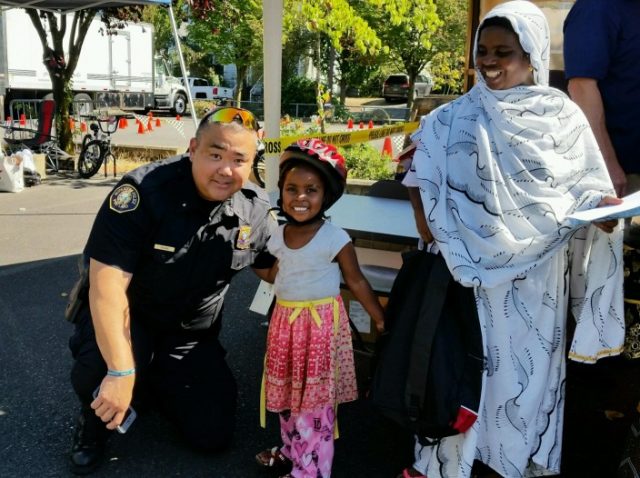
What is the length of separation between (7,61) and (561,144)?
1835 centimetres

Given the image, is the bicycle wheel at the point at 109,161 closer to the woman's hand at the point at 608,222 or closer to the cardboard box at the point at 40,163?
the cardboard box at the point at 40,163

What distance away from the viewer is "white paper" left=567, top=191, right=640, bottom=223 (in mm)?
1781

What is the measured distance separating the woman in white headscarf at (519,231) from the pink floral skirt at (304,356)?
1.50 feet

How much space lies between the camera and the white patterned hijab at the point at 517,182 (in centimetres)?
191

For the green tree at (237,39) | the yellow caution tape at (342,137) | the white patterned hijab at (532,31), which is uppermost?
the green tree at (237,39)

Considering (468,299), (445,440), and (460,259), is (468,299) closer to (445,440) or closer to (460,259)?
(460,259)

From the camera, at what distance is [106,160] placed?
9.07m

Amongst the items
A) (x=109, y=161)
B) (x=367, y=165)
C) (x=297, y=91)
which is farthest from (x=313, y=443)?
(x=297, y=91)

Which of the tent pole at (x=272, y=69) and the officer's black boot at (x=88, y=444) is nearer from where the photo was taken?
the officer's black boot at (x=88, y=444)

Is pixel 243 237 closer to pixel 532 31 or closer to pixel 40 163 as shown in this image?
pixel 532 31

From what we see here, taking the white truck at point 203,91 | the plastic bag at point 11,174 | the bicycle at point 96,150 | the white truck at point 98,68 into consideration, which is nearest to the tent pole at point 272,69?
the plastic bag at point 11,174

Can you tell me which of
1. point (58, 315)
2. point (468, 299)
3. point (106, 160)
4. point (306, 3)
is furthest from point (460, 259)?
point (106, 160)

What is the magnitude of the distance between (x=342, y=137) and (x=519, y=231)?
3.02m

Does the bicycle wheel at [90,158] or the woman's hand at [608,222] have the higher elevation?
the woman's hand at [608,222]
